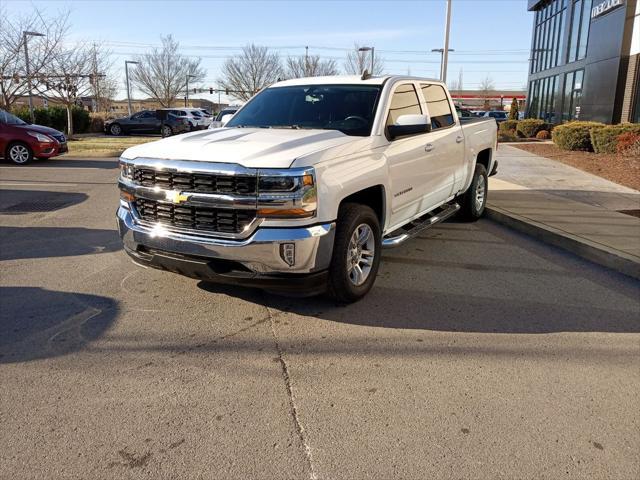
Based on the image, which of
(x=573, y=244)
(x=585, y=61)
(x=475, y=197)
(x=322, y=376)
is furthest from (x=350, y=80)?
(x=585, y=61)

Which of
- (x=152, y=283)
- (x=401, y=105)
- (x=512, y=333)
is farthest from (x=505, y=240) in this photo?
(x=152, y=283)

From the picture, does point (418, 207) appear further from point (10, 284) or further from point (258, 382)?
point (10, 284)

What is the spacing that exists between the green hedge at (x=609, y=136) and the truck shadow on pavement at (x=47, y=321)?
50.4 feet

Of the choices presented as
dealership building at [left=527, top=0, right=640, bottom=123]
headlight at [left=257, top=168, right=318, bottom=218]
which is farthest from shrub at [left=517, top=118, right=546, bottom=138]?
headlight at [left=257, top=168, right=318, bottom=218]

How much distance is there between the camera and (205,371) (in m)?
3.42

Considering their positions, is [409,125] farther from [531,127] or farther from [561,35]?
[561,35]

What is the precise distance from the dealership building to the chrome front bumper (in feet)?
68.6

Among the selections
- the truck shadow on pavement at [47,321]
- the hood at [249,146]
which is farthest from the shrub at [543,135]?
the truck shadow on pavement at [47,321]

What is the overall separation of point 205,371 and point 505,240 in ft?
15.8

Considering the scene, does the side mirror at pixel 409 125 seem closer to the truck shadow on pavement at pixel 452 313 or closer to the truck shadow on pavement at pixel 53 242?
the truck shadow on pavement at pixel 452 313

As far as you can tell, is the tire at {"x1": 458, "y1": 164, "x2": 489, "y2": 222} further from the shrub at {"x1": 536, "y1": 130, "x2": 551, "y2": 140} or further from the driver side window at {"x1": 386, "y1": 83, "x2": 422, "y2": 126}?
the shrub at {"x1": 536, "y1": 130, "x2": 551, "y2": 140}

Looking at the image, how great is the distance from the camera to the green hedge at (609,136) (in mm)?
15242

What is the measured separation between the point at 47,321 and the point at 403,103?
3.88 meters

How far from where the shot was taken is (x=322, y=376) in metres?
3.37
